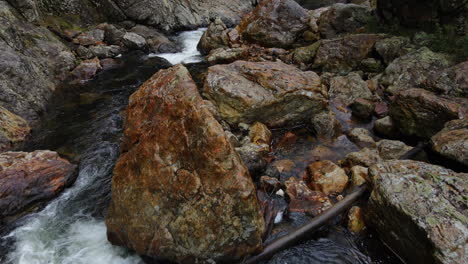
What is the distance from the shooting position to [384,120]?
10086 millimetres

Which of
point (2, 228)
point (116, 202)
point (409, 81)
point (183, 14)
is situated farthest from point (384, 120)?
point (183, 14)

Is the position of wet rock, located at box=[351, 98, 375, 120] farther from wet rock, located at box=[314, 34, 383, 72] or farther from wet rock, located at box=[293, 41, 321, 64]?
wet rock, located at box=[293, 41, 321, 64]

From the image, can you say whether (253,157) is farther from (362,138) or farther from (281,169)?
(362,138)

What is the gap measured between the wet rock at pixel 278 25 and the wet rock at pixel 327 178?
12.5 meters

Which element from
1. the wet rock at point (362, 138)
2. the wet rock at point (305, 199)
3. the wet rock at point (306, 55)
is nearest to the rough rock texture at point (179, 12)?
the wet rock at point (306, 55)

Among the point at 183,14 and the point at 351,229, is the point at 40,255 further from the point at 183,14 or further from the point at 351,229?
the point at 183,14

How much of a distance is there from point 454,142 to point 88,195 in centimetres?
877

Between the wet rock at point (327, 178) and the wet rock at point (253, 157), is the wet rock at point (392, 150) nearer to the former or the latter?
the wet rock at point (327, 178)

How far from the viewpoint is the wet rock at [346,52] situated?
14.6 meters

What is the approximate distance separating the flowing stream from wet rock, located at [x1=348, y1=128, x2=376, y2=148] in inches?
282

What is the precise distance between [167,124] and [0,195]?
4.65m

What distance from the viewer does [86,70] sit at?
50.5 ft

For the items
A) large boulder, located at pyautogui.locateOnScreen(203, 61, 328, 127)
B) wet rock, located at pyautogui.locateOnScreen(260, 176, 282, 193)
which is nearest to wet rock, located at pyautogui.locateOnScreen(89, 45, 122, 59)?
large boulder, located at pyautogui.locateOnScreen(203, 61, 328, 127)

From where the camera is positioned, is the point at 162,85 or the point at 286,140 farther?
the point at 286,140
